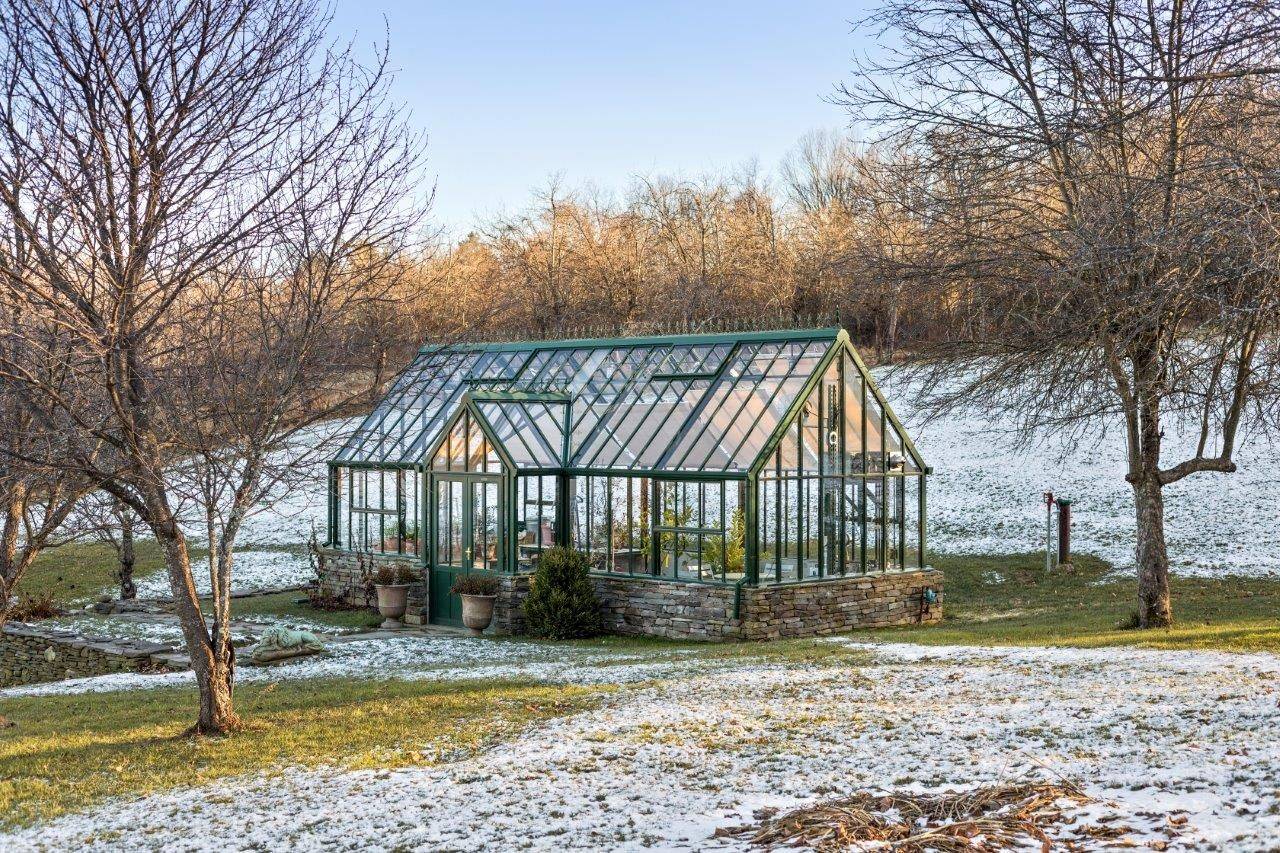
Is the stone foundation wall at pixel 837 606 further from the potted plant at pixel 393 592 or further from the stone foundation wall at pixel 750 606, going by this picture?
the potted plant at pixel 393 592

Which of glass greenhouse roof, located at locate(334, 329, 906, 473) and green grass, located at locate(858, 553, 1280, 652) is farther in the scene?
glass greenhouse roof, located at locate(334, 329, 906, 473)

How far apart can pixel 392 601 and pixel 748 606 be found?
239 inches

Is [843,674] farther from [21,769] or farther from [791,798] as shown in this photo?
[21,769]

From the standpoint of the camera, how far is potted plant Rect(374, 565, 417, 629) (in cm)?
1822

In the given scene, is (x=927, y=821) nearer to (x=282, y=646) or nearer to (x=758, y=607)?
(x=758, y=607)

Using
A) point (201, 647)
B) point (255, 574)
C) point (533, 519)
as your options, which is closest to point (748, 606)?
point (533, 519)

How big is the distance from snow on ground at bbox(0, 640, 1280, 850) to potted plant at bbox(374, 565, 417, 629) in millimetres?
8782

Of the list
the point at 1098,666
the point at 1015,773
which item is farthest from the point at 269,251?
the point at 1098,666

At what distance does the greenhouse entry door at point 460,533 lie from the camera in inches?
703

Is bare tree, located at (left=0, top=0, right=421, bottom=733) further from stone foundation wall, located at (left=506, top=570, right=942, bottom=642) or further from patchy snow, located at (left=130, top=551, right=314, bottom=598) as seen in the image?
patchy snow, located at (left=130, top=551, right=314, bottom=598)

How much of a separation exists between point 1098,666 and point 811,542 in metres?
5.80

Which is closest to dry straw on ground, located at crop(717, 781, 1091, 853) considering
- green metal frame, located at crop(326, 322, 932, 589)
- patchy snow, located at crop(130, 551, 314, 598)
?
green metal frame, located at crop(326, 322, 932, 589)

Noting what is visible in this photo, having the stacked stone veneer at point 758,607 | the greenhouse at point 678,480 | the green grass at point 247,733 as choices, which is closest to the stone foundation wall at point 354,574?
the greenhouse at point 678,480

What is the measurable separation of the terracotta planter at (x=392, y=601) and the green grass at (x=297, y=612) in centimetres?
20
